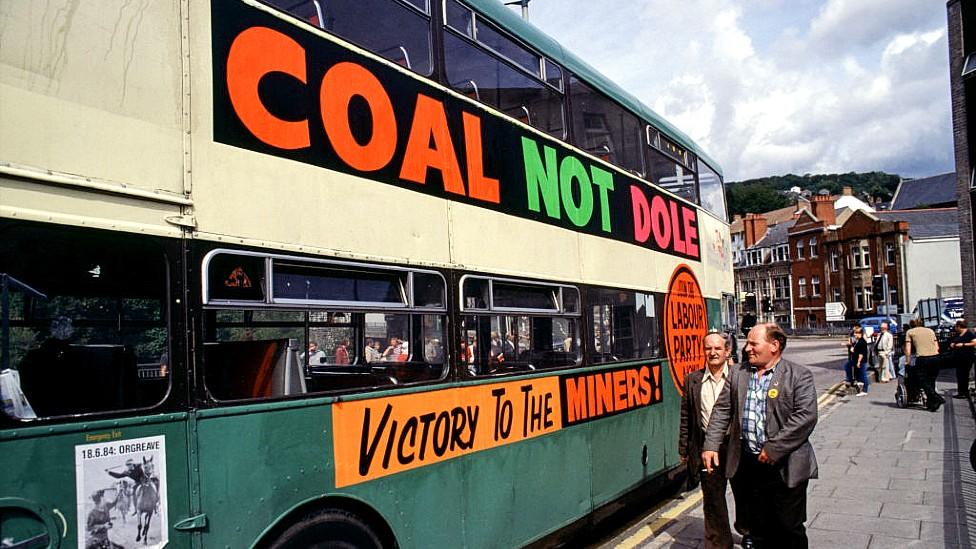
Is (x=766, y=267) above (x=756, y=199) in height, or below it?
below

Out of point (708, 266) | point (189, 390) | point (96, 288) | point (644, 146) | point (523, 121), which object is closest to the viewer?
point (189, 390)

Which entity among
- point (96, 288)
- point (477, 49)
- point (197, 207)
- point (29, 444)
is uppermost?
point (477, 49)

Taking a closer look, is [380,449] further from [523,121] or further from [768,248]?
[768,248]

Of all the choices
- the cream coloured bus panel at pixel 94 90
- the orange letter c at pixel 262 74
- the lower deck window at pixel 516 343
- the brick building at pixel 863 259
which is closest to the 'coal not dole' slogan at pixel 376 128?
the orange letter c at pixel 262 74

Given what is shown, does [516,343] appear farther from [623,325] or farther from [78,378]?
[78,378]

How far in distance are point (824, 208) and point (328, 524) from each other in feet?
225

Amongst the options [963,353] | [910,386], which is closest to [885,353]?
[963,353]

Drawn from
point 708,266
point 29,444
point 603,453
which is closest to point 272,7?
point 29,444

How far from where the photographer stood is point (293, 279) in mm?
Answer: 3457

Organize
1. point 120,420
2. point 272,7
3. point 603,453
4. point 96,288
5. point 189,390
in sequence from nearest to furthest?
point 120,420 → point 189,390 → point 96,288 → point 272,7 → point 603,453

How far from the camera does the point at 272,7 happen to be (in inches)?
137

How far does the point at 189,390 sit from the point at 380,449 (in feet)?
4.03

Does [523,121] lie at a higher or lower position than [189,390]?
higher

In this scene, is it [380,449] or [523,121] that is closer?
[380,449]
